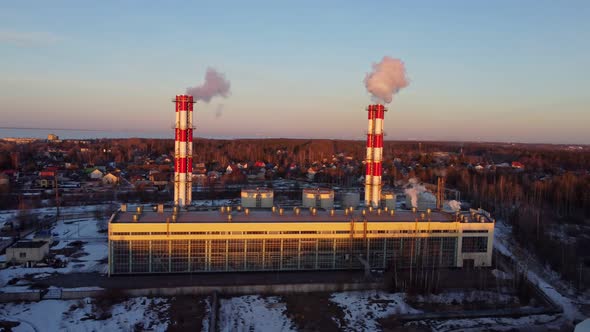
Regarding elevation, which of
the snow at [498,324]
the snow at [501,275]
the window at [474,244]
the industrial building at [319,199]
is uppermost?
the industrial building at [319,199]

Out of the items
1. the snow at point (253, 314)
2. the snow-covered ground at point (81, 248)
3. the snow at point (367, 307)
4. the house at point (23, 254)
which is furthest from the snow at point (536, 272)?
the house at point (23, 254)

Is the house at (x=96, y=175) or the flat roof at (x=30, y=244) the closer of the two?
the flat roof at (x=30, y=244)

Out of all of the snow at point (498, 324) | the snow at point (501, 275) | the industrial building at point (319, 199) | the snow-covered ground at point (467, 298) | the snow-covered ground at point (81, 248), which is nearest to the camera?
the snow at point (498, 324)

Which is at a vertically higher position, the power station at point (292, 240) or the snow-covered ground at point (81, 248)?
the power station at point (292, 240)

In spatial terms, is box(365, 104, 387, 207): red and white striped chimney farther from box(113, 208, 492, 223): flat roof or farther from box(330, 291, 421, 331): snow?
box(330, 291, 421, 331): snow

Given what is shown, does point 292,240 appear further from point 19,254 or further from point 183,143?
point 19,254

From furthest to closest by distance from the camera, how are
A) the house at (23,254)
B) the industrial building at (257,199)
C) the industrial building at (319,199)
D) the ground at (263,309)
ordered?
1. the industrial building at (319,199)
2. the industrial building at (257,199)
3. the house at (23,254)
4. the ground at (263,309)

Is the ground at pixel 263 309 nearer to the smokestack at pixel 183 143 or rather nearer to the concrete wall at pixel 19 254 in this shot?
the concrete wall at pixel 19 254
